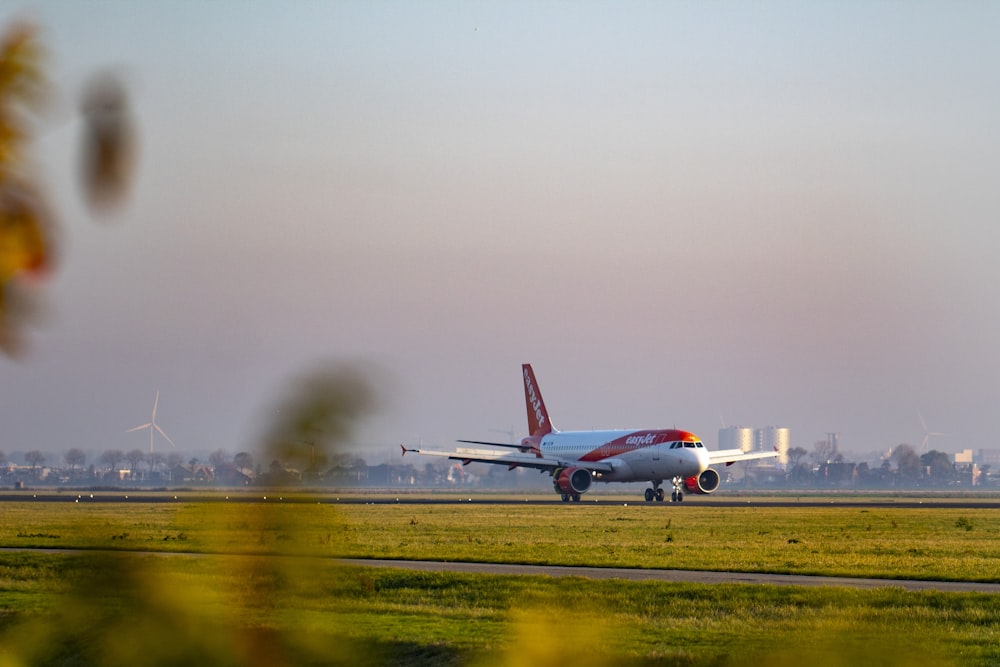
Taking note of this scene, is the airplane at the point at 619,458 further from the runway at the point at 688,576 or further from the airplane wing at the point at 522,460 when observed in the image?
the runway at the point at 688,576

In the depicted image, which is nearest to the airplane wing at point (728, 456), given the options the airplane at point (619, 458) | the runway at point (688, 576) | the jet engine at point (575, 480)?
the airplane at point (619, 458)

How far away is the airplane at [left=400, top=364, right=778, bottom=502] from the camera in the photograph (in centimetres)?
7244

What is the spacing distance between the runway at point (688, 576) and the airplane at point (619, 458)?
3835cm

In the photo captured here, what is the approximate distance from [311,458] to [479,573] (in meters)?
26.0

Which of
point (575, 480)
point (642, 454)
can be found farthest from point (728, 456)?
point (642, 454)

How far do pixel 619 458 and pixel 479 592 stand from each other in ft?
169

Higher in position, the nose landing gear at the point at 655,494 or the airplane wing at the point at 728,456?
the airplane wing at the point at 728,456

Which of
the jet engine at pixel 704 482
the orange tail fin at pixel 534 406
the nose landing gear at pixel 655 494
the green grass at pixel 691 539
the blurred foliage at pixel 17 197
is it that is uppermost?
the orange tail fin at pixel 534 406

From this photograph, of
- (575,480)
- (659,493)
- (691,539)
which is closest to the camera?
(691,539)

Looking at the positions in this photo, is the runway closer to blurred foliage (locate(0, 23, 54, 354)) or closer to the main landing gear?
blurred foliage (locate(0, 23, 54, 354))

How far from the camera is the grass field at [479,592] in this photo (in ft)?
7.36

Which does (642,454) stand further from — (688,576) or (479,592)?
(479,592)

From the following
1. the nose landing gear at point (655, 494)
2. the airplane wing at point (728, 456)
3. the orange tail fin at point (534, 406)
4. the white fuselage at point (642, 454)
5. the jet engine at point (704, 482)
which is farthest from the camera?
the orange tail fin at point (534, 406)

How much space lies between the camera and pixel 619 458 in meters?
75.3
